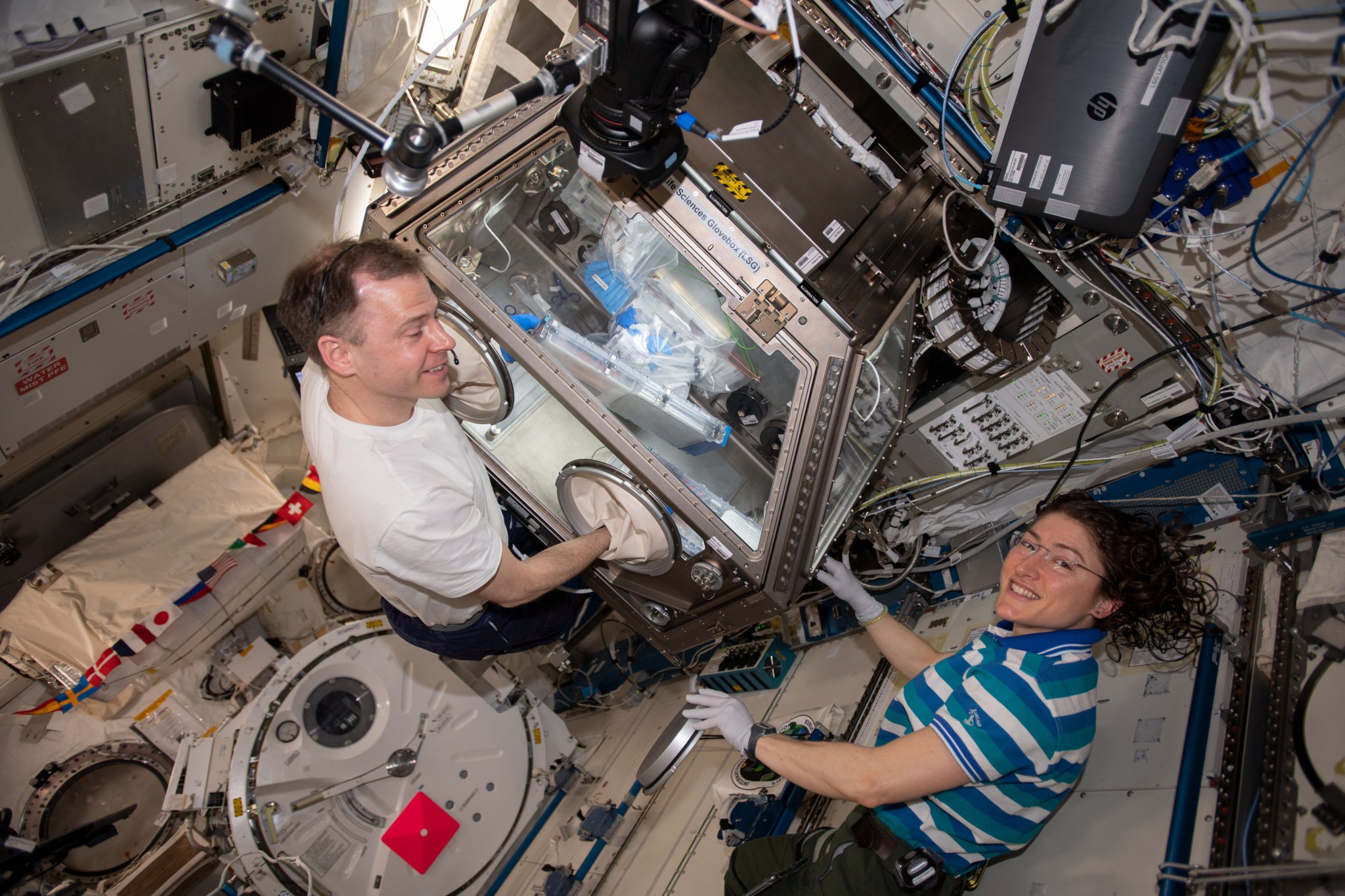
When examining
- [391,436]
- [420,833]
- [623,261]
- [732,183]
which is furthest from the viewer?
[420,833]

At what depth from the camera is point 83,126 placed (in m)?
2.65

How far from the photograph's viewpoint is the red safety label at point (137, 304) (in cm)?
328

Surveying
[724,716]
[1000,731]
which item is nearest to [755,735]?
[724,716]

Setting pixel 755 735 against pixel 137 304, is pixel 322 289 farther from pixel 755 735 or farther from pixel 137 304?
pixel 755 735

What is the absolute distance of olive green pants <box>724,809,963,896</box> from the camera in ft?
8.00

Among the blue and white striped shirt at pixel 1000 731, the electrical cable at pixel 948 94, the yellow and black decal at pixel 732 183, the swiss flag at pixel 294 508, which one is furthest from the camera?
the swiss flag at pixel 294 508

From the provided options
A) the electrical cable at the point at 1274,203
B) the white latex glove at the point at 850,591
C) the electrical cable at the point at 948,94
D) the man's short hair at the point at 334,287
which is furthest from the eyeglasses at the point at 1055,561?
the man's short hair at the point at 334,287

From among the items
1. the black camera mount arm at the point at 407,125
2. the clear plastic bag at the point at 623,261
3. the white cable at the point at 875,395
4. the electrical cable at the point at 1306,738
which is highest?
the black camera mount arm at the point at 407,125

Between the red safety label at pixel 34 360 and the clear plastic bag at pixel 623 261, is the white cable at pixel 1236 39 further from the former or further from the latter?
the red safety label at pixel 34 360

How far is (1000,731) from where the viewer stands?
7.31ft

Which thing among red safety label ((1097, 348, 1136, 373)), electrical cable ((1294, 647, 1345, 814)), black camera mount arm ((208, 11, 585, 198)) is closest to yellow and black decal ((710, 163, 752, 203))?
black camera mount arm ((208, 11, 585, 198))

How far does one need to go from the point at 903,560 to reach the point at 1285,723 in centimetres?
179

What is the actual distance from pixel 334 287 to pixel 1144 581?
251cm

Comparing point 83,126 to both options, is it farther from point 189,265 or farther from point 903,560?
point 903,560
